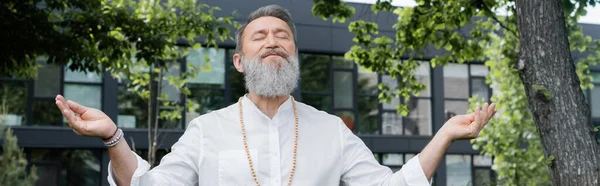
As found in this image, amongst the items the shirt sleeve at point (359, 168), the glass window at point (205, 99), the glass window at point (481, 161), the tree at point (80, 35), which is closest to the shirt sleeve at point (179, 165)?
the shirt sleeve at point (359, 168)

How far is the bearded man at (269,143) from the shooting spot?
3.68 m

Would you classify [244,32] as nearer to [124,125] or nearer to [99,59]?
[99,59]

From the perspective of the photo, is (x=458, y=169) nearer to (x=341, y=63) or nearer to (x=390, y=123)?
(x=390, y=123)

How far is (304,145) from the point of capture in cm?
386

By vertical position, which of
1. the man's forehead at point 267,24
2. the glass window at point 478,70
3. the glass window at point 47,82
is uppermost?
the glass window at point 478,70

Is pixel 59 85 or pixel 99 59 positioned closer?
pixel 99 59

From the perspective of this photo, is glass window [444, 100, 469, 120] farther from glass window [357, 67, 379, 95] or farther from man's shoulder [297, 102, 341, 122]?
man's shoulder [297, 102, 341, 122]

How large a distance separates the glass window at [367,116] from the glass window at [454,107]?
2.28 metres

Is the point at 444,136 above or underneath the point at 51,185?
above

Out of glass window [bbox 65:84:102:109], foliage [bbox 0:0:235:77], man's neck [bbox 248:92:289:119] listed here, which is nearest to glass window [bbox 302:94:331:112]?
glass window [bbox 65:84:102:109]

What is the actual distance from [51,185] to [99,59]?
8.55 meters

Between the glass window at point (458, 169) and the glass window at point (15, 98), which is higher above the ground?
the glass window at point (15, 98)

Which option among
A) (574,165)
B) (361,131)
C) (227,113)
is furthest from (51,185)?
(227,113)

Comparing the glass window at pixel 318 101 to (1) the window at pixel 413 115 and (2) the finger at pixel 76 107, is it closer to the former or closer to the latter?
(1) the window at pixel 413 115
